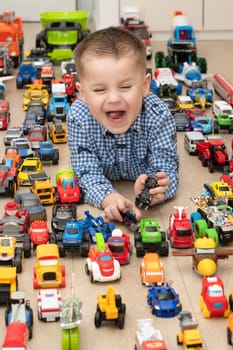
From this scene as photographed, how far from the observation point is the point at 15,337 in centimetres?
132

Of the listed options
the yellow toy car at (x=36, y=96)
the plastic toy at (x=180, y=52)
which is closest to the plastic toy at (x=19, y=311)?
the yellow toy car at (x=36, y=96)

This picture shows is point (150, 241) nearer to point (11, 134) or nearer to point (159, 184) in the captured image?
point (159, 184)

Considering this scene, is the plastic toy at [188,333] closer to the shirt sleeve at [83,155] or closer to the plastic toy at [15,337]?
the plastic toy at [15,337]

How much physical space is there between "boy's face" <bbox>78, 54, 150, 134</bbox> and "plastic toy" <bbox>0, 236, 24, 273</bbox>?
414 millimetres

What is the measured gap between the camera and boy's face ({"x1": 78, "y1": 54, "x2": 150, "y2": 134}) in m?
1.85

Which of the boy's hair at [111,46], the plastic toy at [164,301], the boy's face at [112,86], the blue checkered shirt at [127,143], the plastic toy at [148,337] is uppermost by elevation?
the boy's hair at [111,46]

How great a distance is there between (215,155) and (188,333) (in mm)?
973

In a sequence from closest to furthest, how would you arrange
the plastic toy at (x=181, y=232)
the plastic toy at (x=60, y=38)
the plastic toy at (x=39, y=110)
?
1. the plastic toy at (x=181, y=232)
2. the plastic toy at (x=39, y=110)
3. the plastic toy at (x=60, y=38)

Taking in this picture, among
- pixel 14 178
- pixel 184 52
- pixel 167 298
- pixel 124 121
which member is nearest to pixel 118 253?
pixel 167 298

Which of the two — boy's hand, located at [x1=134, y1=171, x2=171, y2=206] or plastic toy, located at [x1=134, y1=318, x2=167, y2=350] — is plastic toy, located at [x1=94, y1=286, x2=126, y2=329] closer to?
plastic toy, located at [x1=134, y1=318, x2=167, y2=350]

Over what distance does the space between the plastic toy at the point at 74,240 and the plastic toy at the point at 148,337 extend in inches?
15.0

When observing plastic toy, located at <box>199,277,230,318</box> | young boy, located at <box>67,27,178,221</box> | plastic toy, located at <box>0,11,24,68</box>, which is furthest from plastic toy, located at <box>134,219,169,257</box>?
plastic toy, located at <box>0,11,24,68</box>

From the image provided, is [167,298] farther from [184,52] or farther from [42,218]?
[184,52]

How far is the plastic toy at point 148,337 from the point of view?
132 cm
